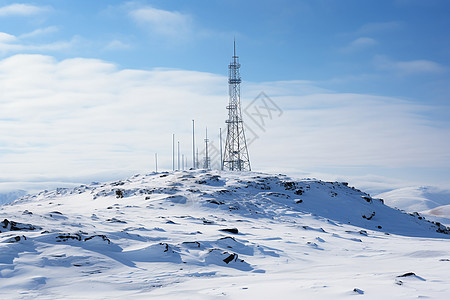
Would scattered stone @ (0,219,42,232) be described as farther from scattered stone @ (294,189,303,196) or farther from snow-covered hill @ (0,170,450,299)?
scattered stone @ (294,189,303,196)

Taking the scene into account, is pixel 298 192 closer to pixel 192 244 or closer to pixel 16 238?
pixel 192 244

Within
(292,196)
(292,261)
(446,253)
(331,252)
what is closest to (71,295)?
(292,261)

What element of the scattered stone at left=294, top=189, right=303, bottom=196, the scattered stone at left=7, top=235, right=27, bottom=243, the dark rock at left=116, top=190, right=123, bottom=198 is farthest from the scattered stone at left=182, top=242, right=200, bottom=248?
the scattered stone at left=294, top=189, right=303, bottom=196

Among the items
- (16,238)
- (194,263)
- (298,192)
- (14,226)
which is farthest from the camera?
(298,192)

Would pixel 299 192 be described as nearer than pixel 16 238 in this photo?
No

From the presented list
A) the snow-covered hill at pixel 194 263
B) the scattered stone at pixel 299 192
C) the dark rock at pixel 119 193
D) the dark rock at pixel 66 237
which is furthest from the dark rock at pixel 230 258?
the scattered stone at pixel 299 192

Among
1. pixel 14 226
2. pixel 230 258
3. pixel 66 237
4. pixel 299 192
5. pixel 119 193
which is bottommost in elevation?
pixel 299 192

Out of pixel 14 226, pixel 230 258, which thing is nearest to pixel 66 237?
pixel 14 226

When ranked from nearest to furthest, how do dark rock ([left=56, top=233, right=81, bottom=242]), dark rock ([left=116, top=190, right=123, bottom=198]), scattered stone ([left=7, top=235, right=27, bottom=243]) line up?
scattered stone ([left=7, top=235, right=27, bottom=243]) → dark rock ([left=56, top=233, right=81, bottom=242]) → dark rock ([left=116, top=190, right=123, bottom=198])

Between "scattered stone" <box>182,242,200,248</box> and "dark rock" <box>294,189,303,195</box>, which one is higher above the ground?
"scattered stone" <box>182,242,200,248</box>

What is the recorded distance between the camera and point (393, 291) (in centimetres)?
631

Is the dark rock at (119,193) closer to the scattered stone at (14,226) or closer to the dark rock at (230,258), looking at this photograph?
the scattered stone at (14,226)

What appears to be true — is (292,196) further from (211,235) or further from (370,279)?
(370,279)

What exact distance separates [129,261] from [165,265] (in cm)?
91
